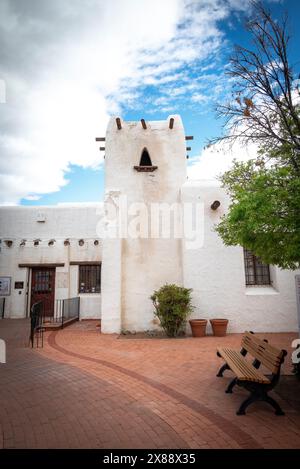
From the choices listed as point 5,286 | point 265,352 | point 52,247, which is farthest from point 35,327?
point 265,352

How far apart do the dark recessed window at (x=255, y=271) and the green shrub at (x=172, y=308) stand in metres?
2.67

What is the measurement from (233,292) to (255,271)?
137cm

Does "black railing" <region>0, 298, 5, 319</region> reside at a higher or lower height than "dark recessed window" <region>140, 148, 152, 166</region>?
lower

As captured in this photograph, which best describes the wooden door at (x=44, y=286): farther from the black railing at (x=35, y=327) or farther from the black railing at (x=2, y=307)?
the black railing at (x=35, y=327)

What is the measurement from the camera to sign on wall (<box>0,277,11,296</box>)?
13.5m

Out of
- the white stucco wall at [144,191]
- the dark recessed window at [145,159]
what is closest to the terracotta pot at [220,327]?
the white stucco wall at [144,191]

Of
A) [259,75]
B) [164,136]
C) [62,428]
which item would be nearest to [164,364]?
[62,428]

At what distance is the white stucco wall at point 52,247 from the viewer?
13.4m

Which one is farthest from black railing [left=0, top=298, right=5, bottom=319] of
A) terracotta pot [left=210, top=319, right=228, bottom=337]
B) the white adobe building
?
terracotta pot [left=210, top=319, right=228, bottom=337]

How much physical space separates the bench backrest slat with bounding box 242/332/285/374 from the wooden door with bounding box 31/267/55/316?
10.6 metres

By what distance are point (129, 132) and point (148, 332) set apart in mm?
7731

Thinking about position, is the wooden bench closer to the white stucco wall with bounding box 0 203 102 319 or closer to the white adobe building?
the white adobe building

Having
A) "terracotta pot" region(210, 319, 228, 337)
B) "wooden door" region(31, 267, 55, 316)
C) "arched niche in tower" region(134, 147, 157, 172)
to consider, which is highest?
"arched niche in tower" region(134, 147, 157, 172)

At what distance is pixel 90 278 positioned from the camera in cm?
1356
